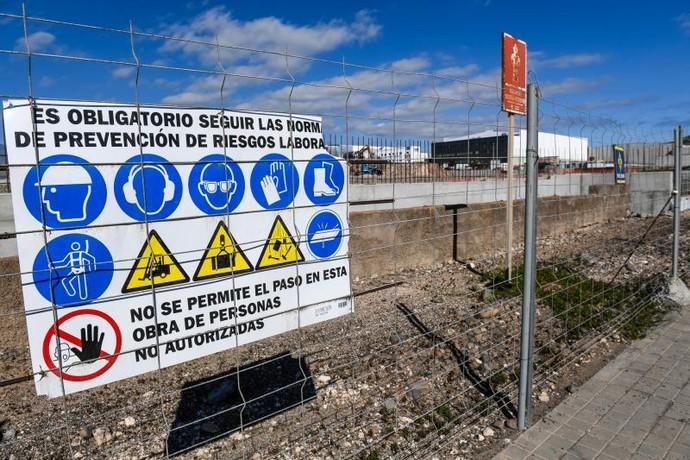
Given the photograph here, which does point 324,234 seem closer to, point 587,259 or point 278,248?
point 278,248

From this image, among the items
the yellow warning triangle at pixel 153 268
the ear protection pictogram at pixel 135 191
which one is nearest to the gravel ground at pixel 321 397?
the yellow warning triangle at pixel 153 268

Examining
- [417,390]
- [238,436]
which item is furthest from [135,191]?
[417,390]

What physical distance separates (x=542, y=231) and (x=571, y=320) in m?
6.72

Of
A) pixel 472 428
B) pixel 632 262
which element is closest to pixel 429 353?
pixel 472 428

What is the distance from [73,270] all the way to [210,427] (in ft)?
6.30

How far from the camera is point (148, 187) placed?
6.53 ft

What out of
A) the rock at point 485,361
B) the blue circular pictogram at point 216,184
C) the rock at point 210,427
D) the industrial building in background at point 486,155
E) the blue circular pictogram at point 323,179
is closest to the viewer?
the blue circular pictogram at point 216,184

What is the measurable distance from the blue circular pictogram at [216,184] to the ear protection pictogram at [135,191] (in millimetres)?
91

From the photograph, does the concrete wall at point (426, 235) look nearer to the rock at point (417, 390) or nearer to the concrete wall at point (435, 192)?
the concrete wall at point (435, 192)

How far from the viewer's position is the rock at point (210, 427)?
10.8ft

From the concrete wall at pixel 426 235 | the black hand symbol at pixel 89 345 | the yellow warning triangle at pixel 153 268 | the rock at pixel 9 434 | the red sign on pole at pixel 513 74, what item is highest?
the red sign on pole at pixel 513 74

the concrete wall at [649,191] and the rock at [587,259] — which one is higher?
the concrete wall at [649,191]

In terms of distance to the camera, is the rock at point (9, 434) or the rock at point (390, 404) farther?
the rock at point (390, 404)

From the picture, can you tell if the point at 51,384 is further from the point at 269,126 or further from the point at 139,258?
the point at 269,126
